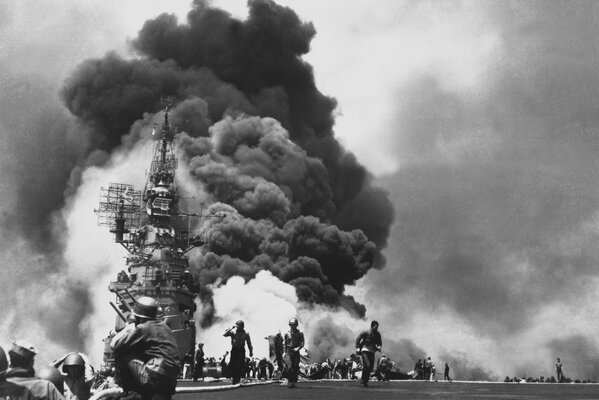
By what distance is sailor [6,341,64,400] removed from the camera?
21.4 ft

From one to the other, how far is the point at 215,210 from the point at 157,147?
26.8 ft

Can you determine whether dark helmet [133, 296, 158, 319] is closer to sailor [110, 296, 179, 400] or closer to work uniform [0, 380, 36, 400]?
sailor [110, 296, 179, 400]

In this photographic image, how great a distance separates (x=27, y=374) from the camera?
24.9 ft

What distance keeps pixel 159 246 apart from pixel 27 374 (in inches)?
2422

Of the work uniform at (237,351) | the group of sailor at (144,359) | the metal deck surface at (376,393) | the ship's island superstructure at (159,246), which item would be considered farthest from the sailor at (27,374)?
the ship's island superstructure at (159,246)

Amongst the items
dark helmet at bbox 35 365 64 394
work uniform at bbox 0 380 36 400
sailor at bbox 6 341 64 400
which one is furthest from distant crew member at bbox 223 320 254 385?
work uniform at bbox 0 380 36 400

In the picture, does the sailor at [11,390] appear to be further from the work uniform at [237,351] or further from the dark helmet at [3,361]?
the work uniform at [237,351]

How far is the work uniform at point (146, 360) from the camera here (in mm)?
8609

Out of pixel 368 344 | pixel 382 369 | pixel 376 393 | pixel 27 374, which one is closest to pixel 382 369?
pixel 382 369

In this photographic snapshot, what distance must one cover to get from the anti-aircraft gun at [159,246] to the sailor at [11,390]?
52156 mm

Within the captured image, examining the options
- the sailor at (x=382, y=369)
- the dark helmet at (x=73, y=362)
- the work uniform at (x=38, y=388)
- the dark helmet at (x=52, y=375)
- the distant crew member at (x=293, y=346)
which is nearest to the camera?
the work uniform at (x=38, y=388)

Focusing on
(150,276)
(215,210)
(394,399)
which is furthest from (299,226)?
(394,399)

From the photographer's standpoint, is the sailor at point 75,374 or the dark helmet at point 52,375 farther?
the sailor at point 75,374

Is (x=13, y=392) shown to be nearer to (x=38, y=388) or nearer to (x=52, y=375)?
(x=38, y=388)
